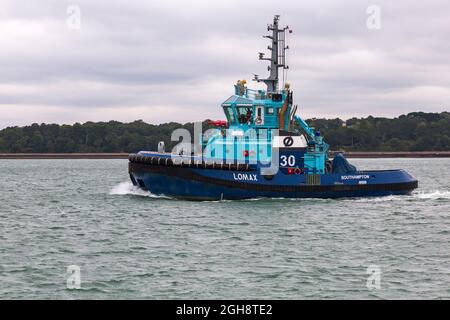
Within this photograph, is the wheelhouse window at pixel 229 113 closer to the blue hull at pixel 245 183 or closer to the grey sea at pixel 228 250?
the blue hull at pixel 245 183

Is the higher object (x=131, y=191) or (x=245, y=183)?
(x=245, y=183)

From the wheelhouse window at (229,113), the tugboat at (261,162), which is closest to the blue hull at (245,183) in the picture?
the tugboat at (261,162)

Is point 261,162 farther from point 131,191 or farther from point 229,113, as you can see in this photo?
point 131,191

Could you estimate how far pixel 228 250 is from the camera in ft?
84.4

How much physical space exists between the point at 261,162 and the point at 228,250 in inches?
530

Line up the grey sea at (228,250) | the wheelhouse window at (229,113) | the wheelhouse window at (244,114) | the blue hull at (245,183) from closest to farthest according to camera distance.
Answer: the grey sea at (228,250)
the blue hull at (245,183)
the wheelhouse window at (244,114)
the wheelhouse window at (229,113)

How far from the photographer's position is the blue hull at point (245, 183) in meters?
38.5

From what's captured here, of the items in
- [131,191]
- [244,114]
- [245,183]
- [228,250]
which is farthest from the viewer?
[131,191]

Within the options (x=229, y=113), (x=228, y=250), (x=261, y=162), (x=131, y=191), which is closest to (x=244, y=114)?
(x=229, y=113)

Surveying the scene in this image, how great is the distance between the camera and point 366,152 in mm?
171250

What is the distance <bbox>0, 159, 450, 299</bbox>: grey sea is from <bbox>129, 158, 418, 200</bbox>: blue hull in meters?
0.53
